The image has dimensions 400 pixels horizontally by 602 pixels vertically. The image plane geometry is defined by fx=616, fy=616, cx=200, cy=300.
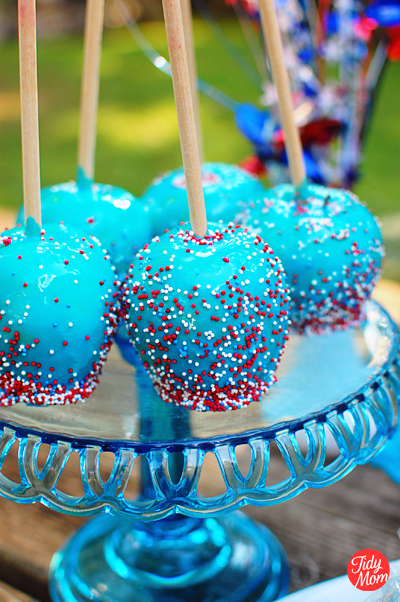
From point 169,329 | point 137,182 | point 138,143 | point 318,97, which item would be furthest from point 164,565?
point 138,143

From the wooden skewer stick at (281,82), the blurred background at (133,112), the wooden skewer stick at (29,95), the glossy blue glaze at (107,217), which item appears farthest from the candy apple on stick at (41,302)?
the blurred background at (133,112)

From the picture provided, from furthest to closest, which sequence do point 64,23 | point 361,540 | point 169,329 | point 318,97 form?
1. point 64,23
2. point 318,97
3. point 361,540
4. point 169,329

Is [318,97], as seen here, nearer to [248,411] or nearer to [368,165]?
[248,411]

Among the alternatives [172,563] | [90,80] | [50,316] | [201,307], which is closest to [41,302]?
[50,316]

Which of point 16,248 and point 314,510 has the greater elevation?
point 16,248

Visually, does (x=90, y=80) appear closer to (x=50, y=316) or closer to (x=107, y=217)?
(x=107, y=217)

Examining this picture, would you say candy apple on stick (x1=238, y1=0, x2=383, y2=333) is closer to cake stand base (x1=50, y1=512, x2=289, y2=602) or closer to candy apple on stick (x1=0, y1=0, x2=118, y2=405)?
candy apple on stick (x1=0, y1=0, x2=118, y2=405)
